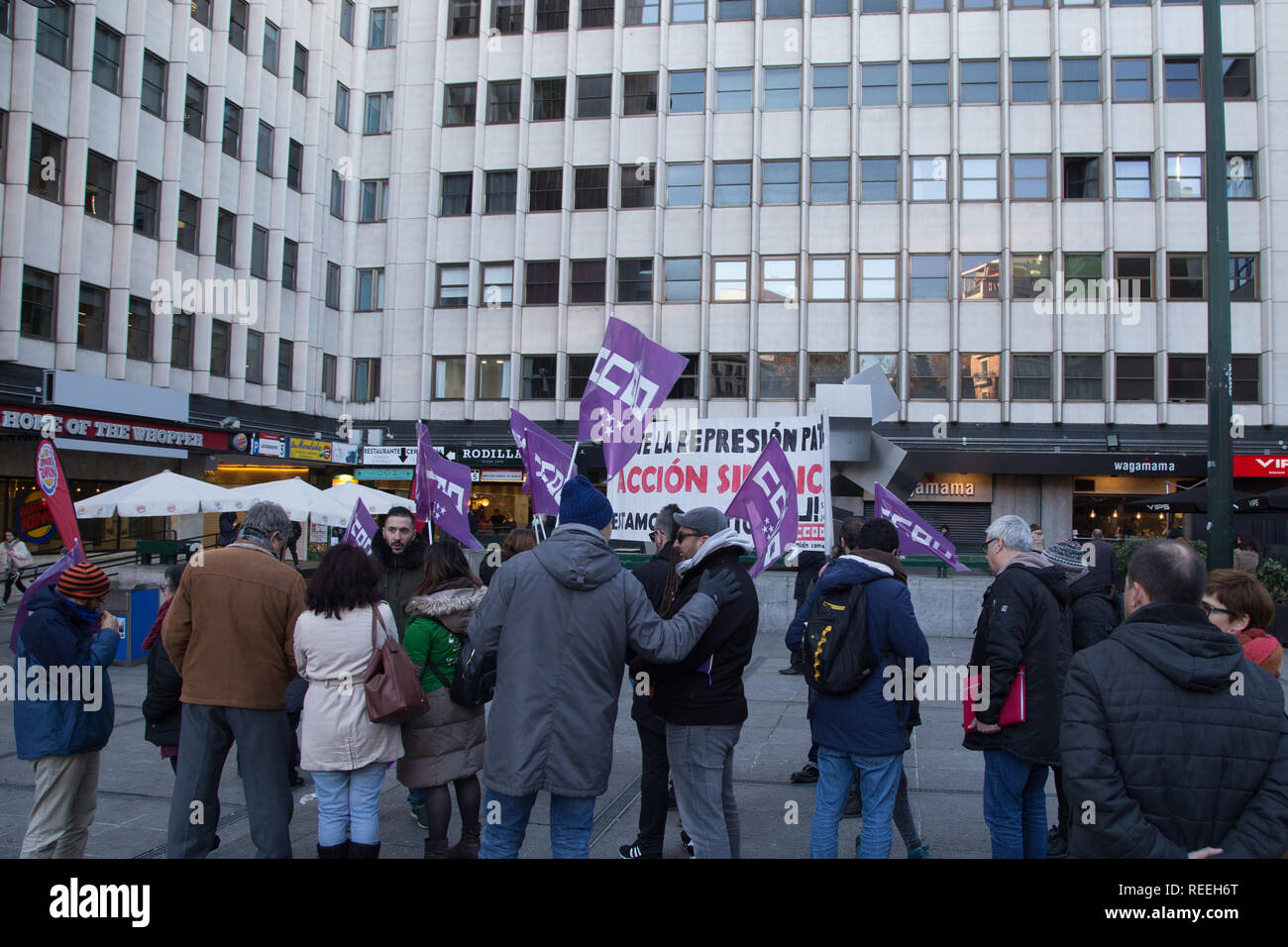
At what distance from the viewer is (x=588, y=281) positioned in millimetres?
30719

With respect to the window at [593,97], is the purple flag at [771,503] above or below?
below

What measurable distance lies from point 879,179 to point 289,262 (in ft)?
63.1

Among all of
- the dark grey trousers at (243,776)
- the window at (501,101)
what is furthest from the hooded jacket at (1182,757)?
the window at (501,101)

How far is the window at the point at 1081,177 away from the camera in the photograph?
28.4 meters

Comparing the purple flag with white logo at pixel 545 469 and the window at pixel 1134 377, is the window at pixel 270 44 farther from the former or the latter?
the window at pixel 1134 377

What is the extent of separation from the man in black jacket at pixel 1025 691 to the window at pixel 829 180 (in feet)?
88.3

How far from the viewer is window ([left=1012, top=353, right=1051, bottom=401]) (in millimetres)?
28438

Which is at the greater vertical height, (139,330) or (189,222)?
(189,222)

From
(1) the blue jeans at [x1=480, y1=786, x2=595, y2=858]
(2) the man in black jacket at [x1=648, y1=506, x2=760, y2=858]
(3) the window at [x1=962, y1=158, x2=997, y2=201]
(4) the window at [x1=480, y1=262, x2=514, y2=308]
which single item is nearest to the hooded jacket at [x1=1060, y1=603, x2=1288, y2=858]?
(2) the man in black jacket at [x1=648, y1=506, x2=760, y2=858]

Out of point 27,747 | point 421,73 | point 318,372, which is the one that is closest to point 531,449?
point 27,747

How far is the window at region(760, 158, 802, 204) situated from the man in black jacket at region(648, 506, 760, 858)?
89.3 feet

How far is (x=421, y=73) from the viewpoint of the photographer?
32.4m

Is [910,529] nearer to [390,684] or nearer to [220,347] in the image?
[390,684]

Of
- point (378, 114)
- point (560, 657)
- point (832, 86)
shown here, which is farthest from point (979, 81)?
point (560, 657)
